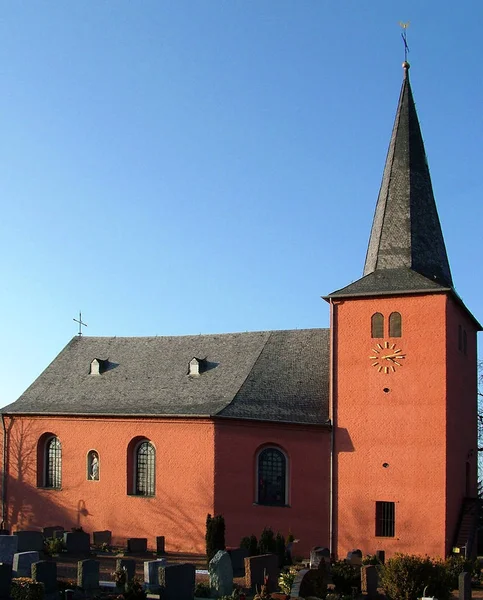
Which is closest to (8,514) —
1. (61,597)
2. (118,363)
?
(118,363)

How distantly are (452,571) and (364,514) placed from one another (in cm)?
588

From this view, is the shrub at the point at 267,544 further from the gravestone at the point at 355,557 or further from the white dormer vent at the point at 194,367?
the white dormer vent at the point at 194,367

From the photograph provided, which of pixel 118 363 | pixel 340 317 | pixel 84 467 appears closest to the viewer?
pixel 340 317

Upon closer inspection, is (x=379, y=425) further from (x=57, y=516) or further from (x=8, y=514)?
(x=8, y=514)

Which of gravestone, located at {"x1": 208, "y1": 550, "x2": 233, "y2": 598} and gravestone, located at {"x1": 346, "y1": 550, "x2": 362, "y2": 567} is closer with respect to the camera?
gravestone, located at {"x1": 208, "y1": 550, "x2": 233, "y2": 598}

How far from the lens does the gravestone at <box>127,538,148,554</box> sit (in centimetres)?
2970

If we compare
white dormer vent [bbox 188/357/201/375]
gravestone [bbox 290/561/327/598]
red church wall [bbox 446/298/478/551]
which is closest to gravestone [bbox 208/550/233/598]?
gravestone [bbox 290/561/327/598]

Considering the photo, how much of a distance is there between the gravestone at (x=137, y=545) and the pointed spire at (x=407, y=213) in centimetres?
1381

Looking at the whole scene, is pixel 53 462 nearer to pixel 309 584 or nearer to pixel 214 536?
→ pixel 214 536

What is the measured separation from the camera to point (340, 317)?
30.4 metres

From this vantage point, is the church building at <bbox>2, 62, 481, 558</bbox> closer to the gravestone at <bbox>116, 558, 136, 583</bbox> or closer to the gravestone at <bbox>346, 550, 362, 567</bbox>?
the gravestone at <bbox>346, 550, 362, 567</bbox>

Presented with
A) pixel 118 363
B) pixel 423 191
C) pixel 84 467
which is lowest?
pixel 84 467

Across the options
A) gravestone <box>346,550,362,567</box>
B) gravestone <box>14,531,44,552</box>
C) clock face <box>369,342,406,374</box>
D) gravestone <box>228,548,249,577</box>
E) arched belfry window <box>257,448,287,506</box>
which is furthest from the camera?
arched belfry window <box>257,448,287,506</box>

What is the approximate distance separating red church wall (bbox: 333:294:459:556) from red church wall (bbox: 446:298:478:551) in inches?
19.7
